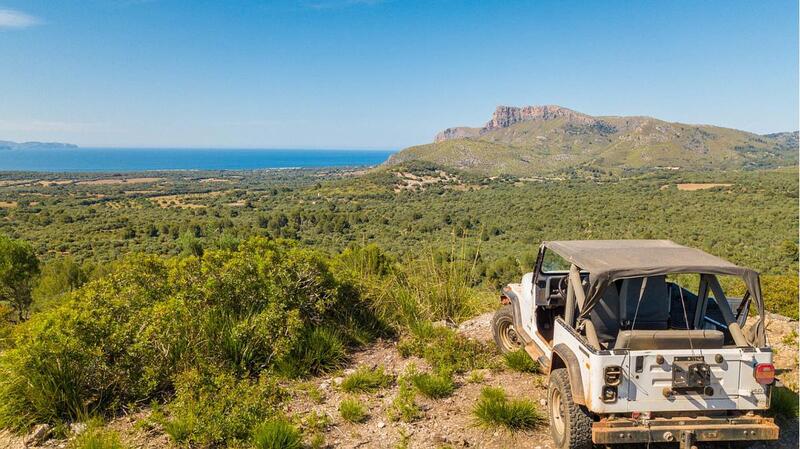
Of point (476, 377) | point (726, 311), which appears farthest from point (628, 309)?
point (476, 377)

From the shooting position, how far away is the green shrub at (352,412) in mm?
4234

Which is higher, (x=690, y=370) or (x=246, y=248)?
(x=246, y=248)

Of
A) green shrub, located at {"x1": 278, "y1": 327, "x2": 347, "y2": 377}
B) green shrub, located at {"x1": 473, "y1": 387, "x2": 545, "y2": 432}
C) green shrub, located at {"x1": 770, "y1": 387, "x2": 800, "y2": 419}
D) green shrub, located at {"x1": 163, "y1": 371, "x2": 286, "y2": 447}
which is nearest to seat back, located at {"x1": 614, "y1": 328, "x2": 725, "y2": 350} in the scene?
green shrub, located at {"x1": 473, "y1": 387, "x2": 545, "y2": 432}

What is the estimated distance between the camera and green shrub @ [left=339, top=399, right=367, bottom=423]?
423 cm

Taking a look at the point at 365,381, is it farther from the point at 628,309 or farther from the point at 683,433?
the point at 683,433

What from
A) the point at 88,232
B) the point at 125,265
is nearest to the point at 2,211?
the point at 88,232

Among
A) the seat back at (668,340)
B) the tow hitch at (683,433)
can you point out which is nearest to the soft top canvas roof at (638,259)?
the seat back at (668,340)

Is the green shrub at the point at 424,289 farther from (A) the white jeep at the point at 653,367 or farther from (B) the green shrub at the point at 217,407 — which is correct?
(A) the white jeep at the point at 653,367

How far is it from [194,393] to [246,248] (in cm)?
216

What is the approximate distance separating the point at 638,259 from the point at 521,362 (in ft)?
6.94

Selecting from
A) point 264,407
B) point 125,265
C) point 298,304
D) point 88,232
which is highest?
point 125,265

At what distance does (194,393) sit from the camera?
4273 mm

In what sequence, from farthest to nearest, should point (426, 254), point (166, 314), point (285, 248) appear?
point (426, 254)
point (285, 248)
point (166, 314)

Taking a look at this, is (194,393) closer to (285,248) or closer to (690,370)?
(285,248)
